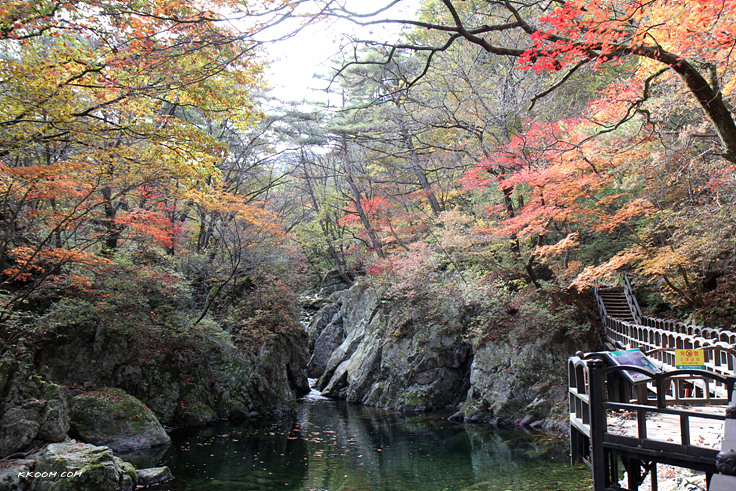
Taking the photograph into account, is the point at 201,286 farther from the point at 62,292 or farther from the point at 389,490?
the point at 389,490

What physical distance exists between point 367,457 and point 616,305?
10.7 metres

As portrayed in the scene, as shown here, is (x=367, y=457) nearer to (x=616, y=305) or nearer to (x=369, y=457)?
(x=369, y=457)

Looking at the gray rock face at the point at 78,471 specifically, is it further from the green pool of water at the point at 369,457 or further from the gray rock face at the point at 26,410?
the green pool of water at the point at 369,457

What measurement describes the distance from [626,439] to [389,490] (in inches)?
217

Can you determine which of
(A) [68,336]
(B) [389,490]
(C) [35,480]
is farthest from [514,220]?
(A) [68,336]


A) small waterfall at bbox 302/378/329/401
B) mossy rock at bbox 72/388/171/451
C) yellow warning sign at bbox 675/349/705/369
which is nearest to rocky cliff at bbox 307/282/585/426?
small waterfall at bbox 302/378/329/401

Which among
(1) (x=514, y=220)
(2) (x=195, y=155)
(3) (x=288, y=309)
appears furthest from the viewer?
(3) (x=288, y=309)

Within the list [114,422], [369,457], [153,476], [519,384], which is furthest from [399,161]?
[153,476]

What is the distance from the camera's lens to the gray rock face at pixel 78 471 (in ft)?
24.4

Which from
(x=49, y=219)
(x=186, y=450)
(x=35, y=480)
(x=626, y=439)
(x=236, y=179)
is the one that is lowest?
(x=186, y=450)

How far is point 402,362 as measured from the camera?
55.0 ft

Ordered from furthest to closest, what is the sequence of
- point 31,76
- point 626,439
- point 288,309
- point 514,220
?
point 288,309, point 514,220, point 31,76, point 626,439

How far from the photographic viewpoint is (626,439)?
165 inches

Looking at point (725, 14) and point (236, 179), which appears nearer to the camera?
point (725, 14)
